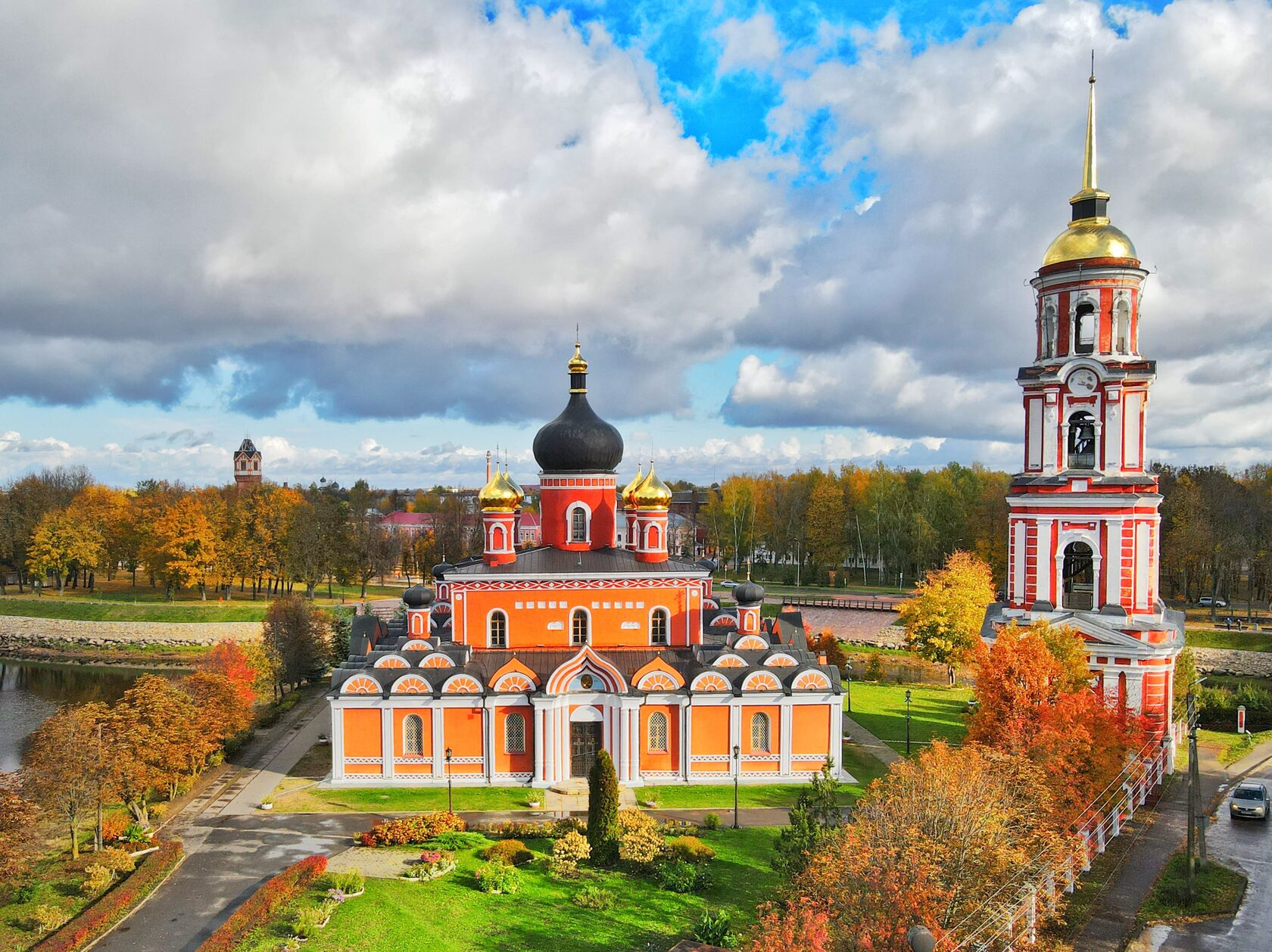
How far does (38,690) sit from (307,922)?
34503 millimetres

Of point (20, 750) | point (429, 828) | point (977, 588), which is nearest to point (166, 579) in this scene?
point (20, 750)

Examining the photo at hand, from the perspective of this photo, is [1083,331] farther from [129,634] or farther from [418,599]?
[129,634]

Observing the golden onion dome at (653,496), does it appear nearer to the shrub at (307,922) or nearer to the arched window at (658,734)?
the arched window at (658,734)

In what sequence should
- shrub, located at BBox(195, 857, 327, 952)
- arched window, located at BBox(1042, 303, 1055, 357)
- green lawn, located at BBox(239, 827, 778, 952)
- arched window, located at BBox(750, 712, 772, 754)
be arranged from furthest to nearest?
arched window, located at BBox(750, 712, 772, 754), arched window, located at BBox(1042, 303, 1055, 357), green lawn, located at BBox(239, 827, 778, 952), shrub, located at BBox(195, 857, 327, 952)

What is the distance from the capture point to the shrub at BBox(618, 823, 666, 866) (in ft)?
61.6

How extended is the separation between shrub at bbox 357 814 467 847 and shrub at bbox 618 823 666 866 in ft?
14.7

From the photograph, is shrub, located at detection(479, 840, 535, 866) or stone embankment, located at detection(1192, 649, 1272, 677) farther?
stone embankment, located at detection(1192, 649, 1272, 677)

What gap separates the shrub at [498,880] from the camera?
1792 centimetres

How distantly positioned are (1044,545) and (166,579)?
5240 centimetres

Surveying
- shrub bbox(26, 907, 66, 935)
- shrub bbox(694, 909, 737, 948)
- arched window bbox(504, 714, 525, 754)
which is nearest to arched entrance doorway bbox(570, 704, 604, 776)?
arched window bbox(504, 714, 525, 754)

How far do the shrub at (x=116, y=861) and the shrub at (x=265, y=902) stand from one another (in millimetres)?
1400

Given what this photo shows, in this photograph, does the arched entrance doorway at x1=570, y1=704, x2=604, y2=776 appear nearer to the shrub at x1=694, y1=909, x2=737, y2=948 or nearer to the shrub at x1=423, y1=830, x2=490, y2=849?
the shrub at x1=423, y1=830, x2=490, y2=849

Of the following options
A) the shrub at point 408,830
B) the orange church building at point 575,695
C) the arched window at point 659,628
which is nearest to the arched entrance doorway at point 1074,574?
the orange church building at point 575,695

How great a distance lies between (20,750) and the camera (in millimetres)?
31016
